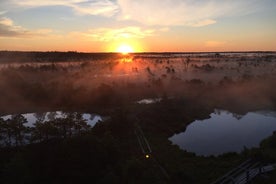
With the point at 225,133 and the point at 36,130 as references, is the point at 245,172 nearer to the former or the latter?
the point at 225,133

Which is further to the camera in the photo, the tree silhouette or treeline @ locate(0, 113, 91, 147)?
the tree silhouette

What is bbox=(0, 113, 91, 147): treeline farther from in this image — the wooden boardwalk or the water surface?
the wooden boardwalk

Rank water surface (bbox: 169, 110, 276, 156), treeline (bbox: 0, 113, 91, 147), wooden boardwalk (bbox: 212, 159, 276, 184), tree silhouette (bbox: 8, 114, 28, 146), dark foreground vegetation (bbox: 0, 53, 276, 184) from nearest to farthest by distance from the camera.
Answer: dark foreground vegetation (bbox: 0, 53, 276, 184)
wooden boardwalk (bbox: 212, 159, 276, 184)
treeline (bbox: 0, 113, 91, 147)
tree silhouette (bbox: 8, 114, 28, 146)
water surface (bbox: 169, 110, 276, 156)

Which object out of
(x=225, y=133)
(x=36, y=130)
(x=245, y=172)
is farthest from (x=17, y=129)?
(x=225, y=133)

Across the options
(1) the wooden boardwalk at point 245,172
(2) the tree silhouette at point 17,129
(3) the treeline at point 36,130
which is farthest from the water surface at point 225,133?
(2) the tree silhouette at point 17,129

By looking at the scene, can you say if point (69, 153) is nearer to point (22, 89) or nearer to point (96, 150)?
point (96, 150)

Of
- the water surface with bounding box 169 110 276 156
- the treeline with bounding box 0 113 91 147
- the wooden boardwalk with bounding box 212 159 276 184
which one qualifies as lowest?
the water surface with bounding box 169 110 276 156

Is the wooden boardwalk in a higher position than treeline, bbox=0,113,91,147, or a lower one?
lower

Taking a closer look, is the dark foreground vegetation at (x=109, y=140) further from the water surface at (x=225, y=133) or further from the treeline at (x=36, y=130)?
the water surface at (x=225, y=133)

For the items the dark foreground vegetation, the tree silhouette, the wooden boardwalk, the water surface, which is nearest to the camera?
the dark foreground vegetation

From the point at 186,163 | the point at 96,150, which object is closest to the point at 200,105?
the point at 186,163

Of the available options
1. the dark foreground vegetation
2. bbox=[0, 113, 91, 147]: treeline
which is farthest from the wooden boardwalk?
bbox=[0, 113, 91, 147]: treeline
